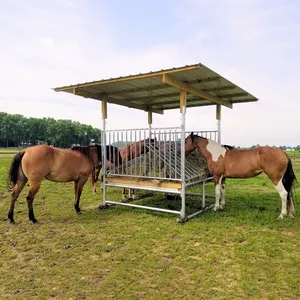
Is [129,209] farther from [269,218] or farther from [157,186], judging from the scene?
[269,218]

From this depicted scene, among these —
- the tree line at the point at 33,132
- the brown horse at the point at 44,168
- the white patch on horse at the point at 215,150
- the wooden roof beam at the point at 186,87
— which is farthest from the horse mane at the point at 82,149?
the tree line at the point at 33,132

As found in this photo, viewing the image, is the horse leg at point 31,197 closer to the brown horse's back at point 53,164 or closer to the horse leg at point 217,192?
the brown horse's back at point 53,164

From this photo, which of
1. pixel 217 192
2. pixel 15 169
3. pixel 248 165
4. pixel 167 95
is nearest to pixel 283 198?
pixel 248 165

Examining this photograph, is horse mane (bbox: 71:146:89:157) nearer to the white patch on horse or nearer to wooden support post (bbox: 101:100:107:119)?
wooden support post (bbox: 101:100:107:119)

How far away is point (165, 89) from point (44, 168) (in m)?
3.01

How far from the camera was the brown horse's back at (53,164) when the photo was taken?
4.33 metres

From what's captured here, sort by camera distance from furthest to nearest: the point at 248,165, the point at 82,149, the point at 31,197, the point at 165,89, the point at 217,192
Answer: the point at 82,149 → the point at 165,89 → the point at 217,192 → the point at 248,165 → the point at 31,197

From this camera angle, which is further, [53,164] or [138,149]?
[138,149]

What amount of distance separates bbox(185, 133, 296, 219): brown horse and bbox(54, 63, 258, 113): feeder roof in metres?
1.16

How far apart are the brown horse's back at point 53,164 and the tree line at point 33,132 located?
6185 cm

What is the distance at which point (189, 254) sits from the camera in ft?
9.70

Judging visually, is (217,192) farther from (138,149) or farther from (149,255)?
(149,255)

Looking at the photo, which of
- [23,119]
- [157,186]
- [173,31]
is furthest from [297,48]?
[23,119]

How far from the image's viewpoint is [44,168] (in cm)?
443
